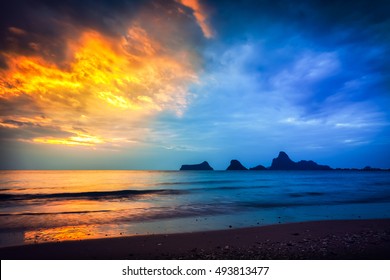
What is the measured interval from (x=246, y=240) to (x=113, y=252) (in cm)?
582

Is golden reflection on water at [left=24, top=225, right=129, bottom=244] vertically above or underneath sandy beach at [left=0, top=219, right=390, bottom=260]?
underneath

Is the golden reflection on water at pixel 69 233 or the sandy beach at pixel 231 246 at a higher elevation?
the sandy beach at pixel 231 246

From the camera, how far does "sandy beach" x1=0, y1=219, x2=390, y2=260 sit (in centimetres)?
831

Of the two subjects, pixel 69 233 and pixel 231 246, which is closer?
pixel 231 246

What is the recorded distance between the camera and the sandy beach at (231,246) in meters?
8.31

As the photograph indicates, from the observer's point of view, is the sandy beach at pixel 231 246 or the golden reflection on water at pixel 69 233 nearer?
the sandy beach at pixel 231 246

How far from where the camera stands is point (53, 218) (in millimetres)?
18594

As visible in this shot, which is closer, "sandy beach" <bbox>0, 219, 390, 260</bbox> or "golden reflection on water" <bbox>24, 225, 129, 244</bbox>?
"sandy beach" <bbox>0, 219, 390, 260</bbox>

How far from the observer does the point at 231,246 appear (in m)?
9.46

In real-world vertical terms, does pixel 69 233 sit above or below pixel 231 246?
below
